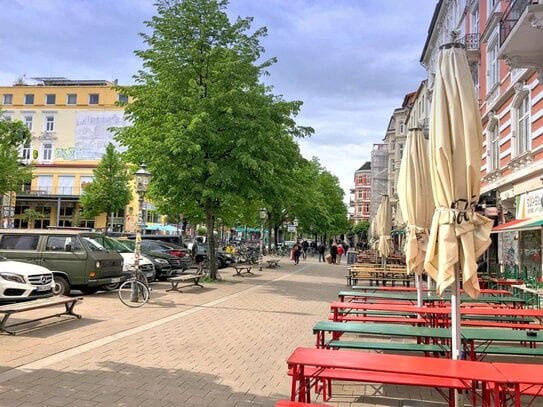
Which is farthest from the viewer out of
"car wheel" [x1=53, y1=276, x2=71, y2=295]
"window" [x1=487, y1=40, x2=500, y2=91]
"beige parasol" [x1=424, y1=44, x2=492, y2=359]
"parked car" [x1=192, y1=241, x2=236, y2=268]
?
"parked car" [x1=192, y1=241, x2=236, y2=268]

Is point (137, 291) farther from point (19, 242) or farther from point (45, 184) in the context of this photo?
point (45, 184)

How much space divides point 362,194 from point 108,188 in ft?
280

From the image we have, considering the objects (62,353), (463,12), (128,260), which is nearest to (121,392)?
Result: (62,353)

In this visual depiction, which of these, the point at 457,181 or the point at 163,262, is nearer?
the point at 457,181

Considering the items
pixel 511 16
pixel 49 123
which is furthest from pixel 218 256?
pixel 49 123

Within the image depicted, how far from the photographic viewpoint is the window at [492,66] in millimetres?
21172

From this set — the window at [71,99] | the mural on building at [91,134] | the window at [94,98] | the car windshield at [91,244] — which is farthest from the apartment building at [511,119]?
the window at [71,99]

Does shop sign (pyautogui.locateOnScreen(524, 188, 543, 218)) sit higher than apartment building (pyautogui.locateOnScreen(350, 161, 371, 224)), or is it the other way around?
apartment building (pyautogui.locateOnScreen(350, 161, 371, 224))

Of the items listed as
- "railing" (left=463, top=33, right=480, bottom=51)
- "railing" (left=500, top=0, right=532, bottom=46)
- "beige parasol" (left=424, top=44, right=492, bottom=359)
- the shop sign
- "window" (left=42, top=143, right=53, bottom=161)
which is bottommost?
"beige parasol" (left=424, top=44, right=492, bottom=359)

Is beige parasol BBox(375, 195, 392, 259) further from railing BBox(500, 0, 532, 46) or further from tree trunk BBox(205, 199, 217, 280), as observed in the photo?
railing BBox(500, 0, 532, 46)

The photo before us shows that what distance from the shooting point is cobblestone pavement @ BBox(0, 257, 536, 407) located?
19.1 ft

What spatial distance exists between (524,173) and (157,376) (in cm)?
1459

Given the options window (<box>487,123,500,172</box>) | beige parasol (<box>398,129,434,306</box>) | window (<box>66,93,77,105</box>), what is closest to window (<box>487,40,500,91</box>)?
window (<box>487,123,500,172</box>)

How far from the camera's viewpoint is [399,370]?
421cm
